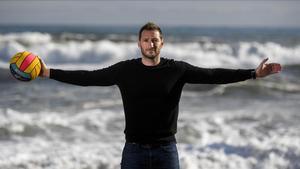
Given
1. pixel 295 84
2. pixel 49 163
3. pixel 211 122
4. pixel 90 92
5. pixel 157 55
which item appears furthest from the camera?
pixel 295 84

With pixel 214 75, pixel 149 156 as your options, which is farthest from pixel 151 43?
pixel 149 156

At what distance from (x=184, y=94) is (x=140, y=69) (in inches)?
455

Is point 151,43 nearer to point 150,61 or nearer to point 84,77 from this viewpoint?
point 150,61

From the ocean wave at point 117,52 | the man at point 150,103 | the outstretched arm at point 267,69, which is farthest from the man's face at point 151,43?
the ocean wave at point 117,52

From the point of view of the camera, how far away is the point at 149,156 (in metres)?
3.57

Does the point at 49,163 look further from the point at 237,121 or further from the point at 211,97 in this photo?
the point at 211,97

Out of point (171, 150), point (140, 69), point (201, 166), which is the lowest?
point (201, 166)

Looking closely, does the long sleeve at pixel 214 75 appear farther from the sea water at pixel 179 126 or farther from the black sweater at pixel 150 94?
the sea water at pixel 179 126

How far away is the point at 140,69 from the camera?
3.60m

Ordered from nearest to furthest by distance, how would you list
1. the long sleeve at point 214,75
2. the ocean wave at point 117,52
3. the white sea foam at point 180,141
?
1. the long sleeve at point 214,75
2. the white sea foam at point 180,141
3. the ocean wave at point 117,52

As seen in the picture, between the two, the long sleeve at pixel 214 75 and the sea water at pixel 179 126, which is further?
the sea water at pixel 179 126

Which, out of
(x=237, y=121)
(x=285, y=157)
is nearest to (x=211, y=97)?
(x=237, y=121)

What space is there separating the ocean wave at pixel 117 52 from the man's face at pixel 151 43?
69.6 ft

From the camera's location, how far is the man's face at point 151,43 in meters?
3.56
